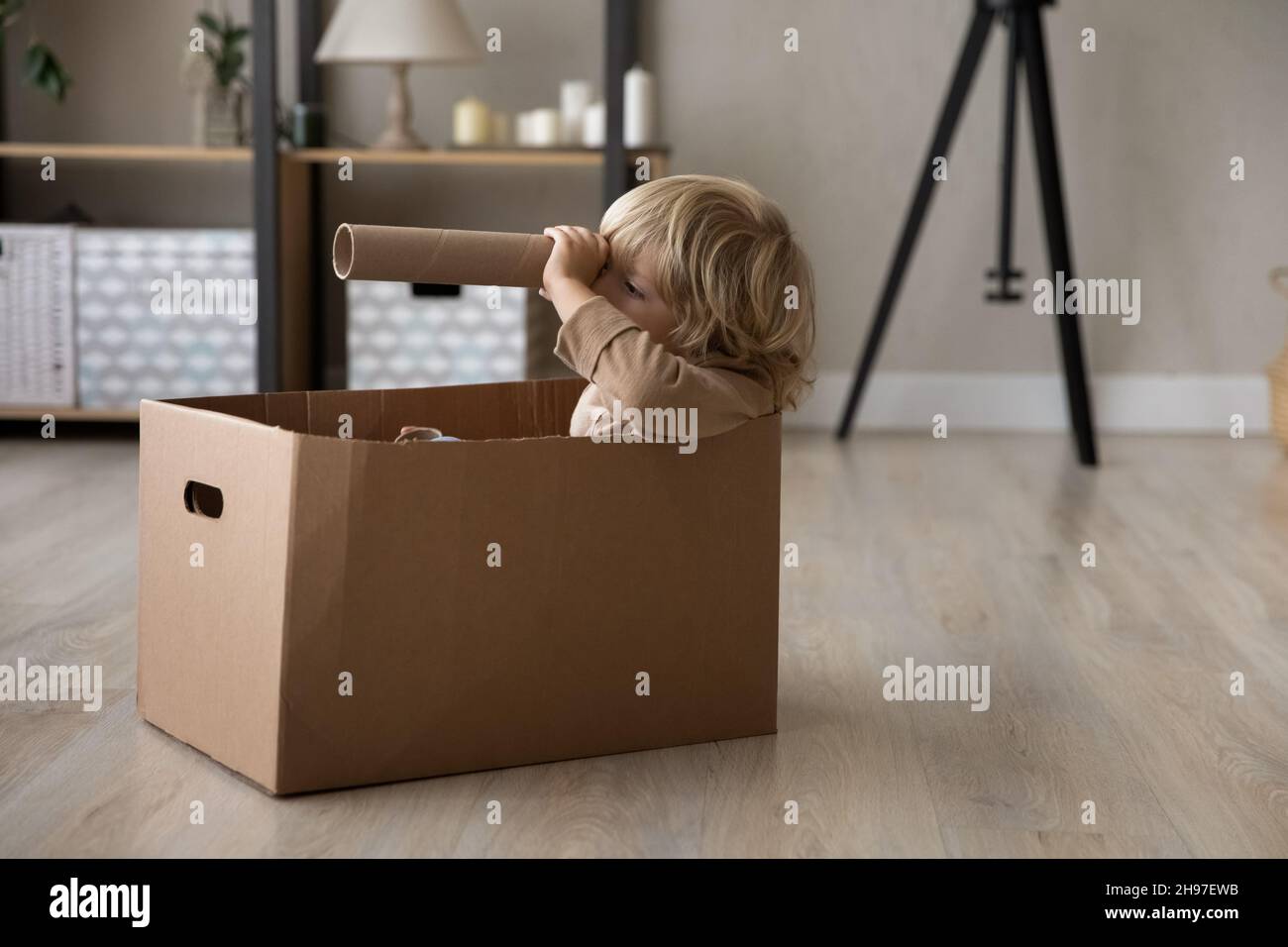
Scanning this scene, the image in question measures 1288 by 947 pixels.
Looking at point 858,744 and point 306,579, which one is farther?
point 858,744

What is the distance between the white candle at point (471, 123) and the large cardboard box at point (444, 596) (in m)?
1.95

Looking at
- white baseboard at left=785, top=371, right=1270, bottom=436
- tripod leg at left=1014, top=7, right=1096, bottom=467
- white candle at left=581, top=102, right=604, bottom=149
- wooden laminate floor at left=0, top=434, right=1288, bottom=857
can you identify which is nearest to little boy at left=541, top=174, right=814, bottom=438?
wooden laminate floor at left=0, top=434, right=1288, bottom=857

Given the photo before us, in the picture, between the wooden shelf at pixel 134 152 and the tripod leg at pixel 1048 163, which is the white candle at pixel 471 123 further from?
the tripod leg at pixel 1048 163

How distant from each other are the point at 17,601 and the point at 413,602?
840mm

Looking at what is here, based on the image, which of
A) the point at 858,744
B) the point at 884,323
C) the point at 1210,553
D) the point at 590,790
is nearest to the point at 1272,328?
the point at 884,323

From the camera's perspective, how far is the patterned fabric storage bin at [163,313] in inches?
118

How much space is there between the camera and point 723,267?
1.27m

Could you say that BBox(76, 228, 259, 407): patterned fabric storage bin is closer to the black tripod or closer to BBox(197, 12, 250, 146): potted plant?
BBox(197, 12, 250, 146): potted plant

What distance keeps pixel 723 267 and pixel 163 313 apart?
80.6 inches

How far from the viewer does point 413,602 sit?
3.74ft

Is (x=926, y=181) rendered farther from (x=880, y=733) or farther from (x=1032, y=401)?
(x=880, y=733)

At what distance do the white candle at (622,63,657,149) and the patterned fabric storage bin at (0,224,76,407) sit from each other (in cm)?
115

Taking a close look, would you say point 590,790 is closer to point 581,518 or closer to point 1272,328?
point 581,518

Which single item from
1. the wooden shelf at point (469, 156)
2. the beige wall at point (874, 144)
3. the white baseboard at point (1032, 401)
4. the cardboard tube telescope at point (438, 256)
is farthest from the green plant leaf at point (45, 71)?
the cardboard tube telescope at point (438, 256)
